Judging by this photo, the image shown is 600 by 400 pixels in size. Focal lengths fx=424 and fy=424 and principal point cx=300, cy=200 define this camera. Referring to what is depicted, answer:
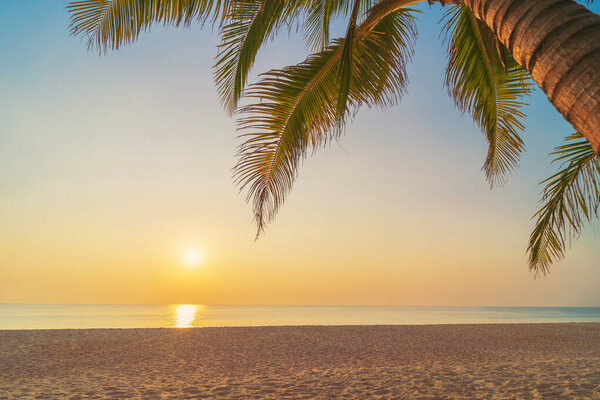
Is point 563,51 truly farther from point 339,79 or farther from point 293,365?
point 293,365

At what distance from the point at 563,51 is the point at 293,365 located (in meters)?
7.15

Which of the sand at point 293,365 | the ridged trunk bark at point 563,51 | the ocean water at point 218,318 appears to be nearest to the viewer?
the ridged trunk bark at point 563,51

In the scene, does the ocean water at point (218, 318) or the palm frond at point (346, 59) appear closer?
the palm frond at point (346, 59)

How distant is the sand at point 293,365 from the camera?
18.8ft

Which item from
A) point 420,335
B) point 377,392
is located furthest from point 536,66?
point 420,335

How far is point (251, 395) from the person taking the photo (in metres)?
5.50

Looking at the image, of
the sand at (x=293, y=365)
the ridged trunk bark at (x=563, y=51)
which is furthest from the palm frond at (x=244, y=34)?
the sand at (x=293, y=365)

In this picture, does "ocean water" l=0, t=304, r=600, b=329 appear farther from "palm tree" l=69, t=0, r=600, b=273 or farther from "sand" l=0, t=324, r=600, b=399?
"palm tree" l=69, t=0, r=600, b=273

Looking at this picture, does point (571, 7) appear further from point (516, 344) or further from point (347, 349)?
point (516, 344)

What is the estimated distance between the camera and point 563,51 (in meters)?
1.78

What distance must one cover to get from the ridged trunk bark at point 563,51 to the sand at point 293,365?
4572 mm

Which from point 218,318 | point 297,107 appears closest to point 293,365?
point 297,107

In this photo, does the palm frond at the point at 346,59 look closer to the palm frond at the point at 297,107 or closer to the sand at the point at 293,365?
the palm frond at the point at 297,107

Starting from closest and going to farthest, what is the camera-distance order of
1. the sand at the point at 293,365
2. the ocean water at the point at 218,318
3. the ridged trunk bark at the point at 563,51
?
the ridged trunk bark at the point at 563,51 → the sand at the point at 293,365 → the ocean water at the point at 218,318
